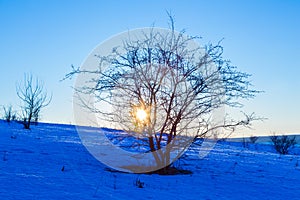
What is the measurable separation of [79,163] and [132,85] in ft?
6.72

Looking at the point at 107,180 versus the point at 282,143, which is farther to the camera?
the point at 282,143

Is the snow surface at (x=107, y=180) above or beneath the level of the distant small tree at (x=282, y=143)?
beneath

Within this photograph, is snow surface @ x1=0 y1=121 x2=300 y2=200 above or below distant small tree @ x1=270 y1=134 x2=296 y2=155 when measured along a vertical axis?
below

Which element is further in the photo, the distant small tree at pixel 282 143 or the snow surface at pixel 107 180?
the distant small tree at pixel 282 143

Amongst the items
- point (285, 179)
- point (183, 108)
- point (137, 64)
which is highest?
point (137, 64)

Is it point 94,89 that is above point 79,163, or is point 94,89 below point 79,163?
above

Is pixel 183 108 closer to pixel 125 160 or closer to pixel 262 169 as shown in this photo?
pixel 125 160

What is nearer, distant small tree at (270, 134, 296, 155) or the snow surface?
the snow surface

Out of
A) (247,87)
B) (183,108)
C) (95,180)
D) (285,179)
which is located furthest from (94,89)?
(285,179)

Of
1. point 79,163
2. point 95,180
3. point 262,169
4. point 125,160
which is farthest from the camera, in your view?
point 262,169

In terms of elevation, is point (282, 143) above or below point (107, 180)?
above

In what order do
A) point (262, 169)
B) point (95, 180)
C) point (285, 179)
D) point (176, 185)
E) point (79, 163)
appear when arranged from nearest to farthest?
point (95, 180) < point (176, 185) < point (79, 163) < point (285, 179) < point (262, 169)

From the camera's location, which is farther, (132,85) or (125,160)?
(125,160)

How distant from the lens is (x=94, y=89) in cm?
778
